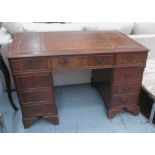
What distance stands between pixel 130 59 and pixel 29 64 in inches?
28.9

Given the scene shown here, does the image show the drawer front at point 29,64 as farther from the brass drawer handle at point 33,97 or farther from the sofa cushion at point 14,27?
the sofa cushion at point 14,27

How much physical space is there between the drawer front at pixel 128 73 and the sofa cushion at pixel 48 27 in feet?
2.24

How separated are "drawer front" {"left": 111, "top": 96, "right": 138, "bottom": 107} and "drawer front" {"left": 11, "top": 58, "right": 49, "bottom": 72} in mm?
672

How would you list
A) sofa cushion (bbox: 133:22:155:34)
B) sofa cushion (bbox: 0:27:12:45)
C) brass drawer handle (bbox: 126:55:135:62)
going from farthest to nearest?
sofa cushion (bbox: 133:22:155:34), sofa cushion (bbox: 0:27:12:45), brass drawer handle (bbox: 126:55:135:62)

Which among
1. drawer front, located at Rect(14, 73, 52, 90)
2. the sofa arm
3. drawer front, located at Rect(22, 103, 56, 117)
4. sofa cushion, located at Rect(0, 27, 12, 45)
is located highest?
sofa cushion, located at Rect(0, 27, 12, 45)

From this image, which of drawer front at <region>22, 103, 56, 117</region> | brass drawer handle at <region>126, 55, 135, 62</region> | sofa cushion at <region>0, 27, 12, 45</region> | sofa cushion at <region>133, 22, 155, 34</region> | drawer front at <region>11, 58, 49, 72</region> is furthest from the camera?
sofa cushion at <region>133, 22, 155, 34</region>

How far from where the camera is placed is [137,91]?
1.49m

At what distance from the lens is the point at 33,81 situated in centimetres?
130

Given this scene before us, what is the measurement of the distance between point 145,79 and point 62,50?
Answer: 867mm

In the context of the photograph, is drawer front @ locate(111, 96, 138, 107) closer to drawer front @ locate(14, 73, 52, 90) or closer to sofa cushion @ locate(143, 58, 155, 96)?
sofa cushion @ locate(143, 58, 155, 96)

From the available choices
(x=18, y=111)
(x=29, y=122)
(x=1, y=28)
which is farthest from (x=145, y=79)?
(x=1, y=28)

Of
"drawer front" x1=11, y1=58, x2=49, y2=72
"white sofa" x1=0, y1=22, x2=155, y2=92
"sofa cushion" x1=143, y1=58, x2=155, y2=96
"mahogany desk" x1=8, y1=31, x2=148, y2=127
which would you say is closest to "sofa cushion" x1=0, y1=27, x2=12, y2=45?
"white sofa" x1=0, y1=22, x2=155, y2=92

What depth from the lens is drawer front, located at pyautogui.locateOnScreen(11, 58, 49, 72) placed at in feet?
3.89

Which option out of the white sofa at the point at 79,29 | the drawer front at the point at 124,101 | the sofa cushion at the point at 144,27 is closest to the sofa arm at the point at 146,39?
the white sofa at the point at 79,29
